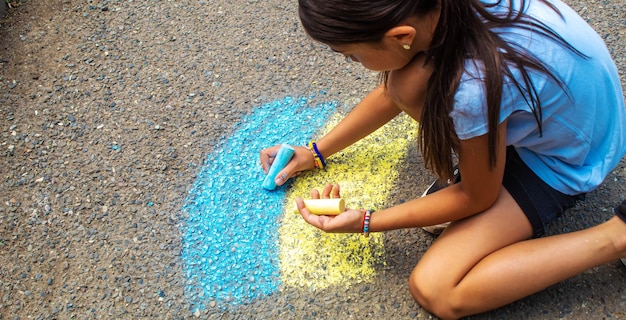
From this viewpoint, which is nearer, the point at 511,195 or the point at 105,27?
the point at 511,195

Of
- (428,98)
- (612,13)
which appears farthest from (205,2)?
(612,13)

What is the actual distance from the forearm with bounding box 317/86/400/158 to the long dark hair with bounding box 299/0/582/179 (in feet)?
1.55

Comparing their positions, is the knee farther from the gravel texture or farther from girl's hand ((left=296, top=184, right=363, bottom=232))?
girl's hand ((left=296, top=184, right=363, bottom=232))

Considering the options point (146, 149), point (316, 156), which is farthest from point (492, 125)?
point (146, 149)

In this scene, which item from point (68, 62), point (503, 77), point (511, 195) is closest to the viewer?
point (503, 77)

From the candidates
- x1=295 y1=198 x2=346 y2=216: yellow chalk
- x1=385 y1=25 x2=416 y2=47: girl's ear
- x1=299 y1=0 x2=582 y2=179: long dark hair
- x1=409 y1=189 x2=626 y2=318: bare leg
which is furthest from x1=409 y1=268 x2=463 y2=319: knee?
x1=385 y1=25 x2=416 y2=47: girl's ear

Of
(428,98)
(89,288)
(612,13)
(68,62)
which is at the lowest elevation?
(89,288)

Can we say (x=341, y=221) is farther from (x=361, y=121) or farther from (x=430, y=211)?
(x=361, y=121)

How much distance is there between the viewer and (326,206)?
1.71m

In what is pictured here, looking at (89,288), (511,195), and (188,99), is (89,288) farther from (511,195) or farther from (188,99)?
(511,195)

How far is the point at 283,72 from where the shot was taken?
7.79ft

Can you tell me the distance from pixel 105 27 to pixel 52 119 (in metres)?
0.58

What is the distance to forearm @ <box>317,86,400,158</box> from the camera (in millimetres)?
1873

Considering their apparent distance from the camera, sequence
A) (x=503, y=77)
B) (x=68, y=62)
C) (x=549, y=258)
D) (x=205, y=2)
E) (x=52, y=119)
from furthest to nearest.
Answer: (x=205, y=2) < (x=68, y=62) < (x=52, y=119) < (x=549, y=258) < (x=503, y=77)
